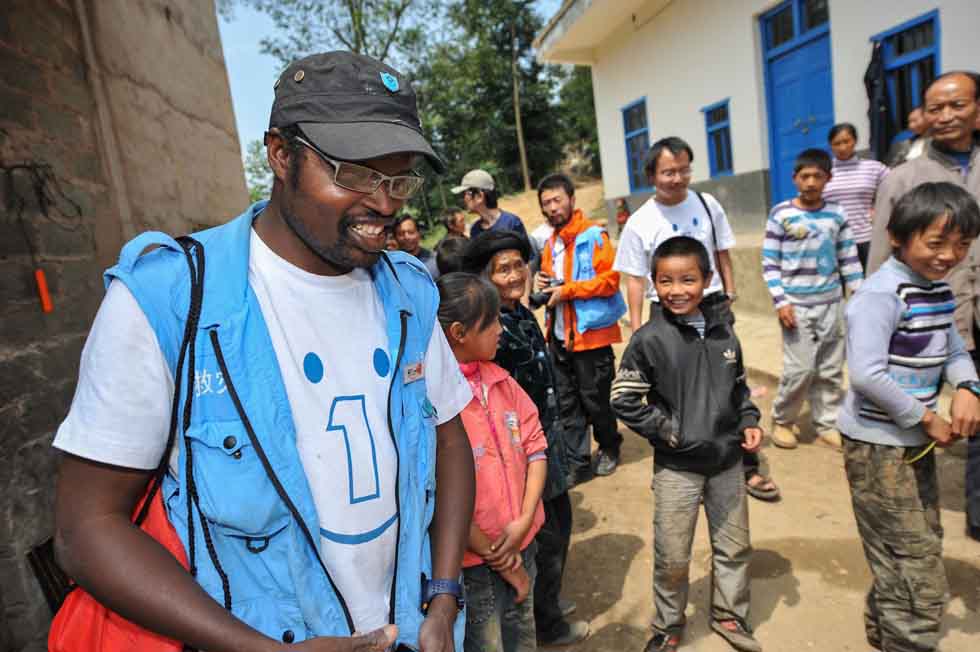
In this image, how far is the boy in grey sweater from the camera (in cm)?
213

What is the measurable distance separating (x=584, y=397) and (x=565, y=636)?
181 centimetres

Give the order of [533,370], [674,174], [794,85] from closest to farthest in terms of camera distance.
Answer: [533,370] < [674,174] < [794,85]

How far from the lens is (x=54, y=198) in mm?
2236

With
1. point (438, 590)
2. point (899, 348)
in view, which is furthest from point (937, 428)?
point (438, 590)

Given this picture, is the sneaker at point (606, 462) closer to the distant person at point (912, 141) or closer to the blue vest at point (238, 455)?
the distant person at point (912, 141)

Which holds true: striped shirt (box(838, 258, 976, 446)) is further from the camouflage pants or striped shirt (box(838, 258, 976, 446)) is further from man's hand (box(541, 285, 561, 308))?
man's hand (box(541, 285, 561, 308))

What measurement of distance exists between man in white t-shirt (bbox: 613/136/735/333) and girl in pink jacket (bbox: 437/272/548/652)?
1794mm

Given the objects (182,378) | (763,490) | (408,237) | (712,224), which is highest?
(408,237)

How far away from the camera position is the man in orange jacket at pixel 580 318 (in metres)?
4.06

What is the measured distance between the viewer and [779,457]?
4121 mm

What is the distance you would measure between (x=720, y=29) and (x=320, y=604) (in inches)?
382

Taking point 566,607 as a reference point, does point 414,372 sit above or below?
above

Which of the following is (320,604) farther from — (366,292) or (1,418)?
(1,418)

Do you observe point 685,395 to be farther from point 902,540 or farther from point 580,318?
point 580,318
